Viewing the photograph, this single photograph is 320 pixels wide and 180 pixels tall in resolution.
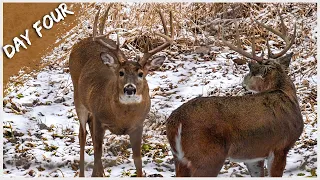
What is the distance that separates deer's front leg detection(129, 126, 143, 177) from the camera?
738cm

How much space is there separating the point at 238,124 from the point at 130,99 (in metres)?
1.42

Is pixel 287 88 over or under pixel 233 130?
over

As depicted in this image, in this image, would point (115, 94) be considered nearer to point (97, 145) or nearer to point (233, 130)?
point (97, 145)

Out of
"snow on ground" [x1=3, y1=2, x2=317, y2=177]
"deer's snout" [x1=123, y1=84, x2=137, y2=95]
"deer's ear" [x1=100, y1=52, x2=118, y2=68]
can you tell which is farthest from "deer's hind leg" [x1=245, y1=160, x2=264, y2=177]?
"deer's ear" [x1=100, y1=52, x2=118, y2=68]

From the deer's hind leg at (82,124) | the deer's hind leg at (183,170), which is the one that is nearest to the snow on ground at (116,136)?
the deer's hind leg at (82,124)

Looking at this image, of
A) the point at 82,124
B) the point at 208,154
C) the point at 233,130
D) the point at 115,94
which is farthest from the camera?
the point at 82,124

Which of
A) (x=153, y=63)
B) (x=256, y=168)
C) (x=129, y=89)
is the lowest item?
(x=256, y=168)

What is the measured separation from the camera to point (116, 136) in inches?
342

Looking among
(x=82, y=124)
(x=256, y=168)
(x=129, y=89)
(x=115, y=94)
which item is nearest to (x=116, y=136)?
(x=82, y=124)

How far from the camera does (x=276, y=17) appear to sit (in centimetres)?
1118

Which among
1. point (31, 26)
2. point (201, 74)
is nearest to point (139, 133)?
point (201, 74)

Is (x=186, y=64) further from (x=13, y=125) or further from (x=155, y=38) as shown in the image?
(x=13, y=125)

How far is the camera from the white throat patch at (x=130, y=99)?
7086 mm

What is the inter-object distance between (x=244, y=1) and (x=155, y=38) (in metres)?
1.59
